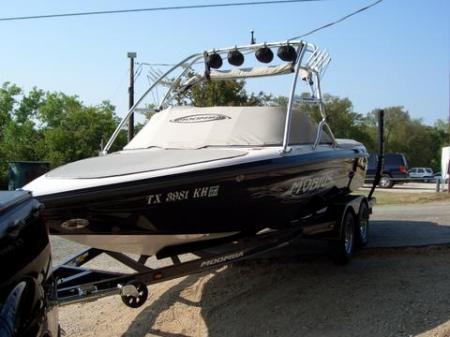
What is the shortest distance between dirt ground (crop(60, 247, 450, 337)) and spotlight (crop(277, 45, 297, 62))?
8.57 ft

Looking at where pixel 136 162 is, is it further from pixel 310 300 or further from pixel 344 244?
pixel 344 244

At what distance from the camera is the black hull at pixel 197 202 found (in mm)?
4820

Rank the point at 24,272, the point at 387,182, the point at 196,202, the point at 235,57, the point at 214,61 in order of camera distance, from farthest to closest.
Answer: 1. the point at 387,182
2. the point at 214,61
3. the point at 235,57
4. the point at 196,202
5. the point at 24,272

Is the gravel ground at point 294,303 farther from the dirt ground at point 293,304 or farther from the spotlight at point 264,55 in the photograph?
the spotlight at point 264,55

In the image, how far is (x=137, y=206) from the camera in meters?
4.95

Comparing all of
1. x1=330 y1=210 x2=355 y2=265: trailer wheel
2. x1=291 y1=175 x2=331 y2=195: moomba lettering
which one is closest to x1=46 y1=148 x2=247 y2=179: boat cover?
x1=291 y1=175 x2=331 y2=195: moomba lettering

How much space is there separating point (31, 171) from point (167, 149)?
15.9 metres

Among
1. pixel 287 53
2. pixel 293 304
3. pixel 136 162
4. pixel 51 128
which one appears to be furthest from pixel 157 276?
pixel 51 128

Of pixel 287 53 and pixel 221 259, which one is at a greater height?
pixel 287 53

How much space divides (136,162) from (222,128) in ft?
5.33

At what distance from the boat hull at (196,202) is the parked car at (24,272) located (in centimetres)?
144

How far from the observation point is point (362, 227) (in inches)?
324

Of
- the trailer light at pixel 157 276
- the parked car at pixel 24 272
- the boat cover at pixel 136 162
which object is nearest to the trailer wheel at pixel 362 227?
the boat cover at pixel 136 162

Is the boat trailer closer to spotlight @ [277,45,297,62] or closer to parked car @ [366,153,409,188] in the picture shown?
spotlight @ [277,45,297,62]
